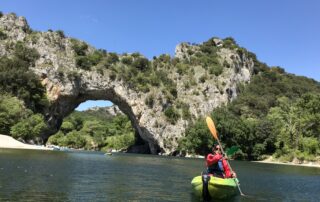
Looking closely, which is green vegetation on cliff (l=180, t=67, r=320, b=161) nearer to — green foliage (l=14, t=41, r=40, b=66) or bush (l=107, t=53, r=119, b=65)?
bush (l=107, t=53, r=119, b=65)

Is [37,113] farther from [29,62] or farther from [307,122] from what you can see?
[307,122]

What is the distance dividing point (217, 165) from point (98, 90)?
6629cm

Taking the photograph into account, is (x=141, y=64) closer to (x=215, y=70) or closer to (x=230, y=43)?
(x=215, y=70)

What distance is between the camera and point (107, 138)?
421 feet

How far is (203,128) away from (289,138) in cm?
1806

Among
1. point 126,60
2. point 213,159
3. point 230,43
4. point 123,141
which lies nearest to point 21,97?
point 126,60

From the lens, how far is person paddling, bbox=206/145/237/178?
19469 mm

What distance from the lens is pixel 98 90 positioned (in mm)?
83500

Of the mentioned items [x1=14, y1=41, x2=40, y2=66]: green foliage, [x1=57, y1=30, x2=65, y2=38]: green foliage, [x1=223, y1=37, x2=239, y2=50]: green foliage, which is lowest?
[x1=14, y1=41, x2=40, y2=66]: green foliage

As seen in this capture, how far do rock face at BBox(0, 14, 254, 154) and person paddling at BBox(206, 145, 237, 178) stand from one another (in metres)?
63.9

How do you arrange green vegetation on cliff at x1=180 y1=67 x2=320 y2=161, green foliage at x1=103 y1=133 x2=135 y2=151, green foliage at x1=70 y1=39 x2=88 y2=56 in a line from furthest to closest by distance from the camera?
1. green foliage at x1=103 y1=133 x2=135 y2=151
2. green foliage at x1=70 y1=39 x2=88 y2=56
3. green vegetation on cliff at x1=180 y1=67 x2=320 y2=161

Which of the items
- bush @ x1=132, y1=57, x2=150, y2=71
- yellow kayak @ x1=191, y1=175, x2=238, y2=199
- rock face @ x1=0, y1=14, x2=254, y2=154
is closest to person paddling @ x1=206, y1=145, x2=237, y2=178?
yellow kayak @ x1=191, y1=175, x2=238, y2=199

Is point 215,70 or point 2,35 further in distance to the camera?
point 215,70

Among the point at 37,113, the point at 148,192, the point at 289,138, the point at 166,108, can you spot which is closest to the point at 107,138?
the point at 166,108
